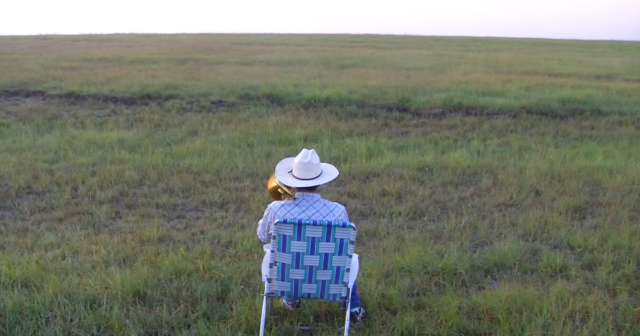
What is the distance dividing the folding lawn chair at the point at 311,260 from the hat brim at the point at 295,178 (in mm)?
271

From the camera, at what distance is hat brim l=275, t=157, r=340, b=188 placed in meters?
3.36

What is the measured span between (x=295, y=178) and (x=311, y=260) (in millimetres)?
446

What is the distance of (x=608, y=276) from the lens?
4395 millimetres

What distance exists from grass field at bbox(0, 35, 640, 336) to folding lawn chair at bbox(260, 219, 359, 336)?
16.9 inches

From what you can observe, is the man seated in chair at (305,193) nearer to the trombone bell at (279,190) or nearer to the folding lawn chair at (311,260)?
the trombone bell at (279,190)

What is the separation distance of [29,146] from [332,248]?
21.5 ft

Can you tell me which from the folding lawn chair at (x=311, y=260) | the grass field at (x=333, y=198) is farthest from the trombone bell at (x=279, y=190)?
the grass field at (x=333, y=198)

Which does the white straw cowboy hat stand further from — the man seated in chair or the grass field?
the grass field

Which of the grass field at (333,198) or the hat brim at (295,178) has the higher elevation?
the hat brim at (295,178)

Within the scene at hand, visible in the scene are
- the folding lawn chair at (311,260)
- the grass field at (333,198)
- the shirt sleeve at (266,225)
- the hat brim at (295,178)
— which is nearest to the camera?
the folding lawn chair at (311,260)

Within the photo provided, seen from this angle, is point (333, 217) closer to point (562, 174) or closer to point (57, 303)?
point (57, 303)

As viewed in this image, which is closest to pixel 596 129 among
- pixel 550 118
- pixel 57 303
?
pixel 550 118

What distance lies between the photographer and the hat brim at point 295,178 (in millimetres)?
3359

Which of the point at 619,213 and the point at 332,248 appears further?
the point at 619,213
